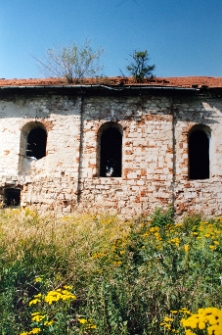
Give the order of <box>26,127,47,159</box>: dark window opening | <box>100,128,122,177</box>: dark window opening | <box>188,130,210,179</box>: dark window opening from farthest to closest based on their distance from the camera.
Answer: <box>100,128,122,177</box>: dark window opening, <box>26,127,47,159</box>: dark window opening, <box>188,130,210,179</box>: dark window opening

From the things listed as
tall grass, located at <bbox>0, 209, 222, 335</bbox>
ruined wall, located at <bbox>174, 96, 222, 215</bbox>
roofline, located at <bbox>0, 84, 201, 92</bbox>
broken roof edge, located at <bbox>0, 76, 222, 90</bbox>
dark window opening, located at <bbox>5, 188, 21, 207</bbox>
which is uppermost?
broken roof edge, located at <bbox>0, 76, 222, 90</bbox>

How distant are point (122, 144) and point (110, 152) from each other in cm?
259

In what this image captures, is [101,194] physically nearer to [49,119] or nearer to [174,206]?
[174,206]

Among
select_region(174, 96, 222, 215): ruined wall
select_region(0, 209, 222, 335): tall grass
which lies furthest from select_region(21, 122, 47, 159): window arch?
select_region(0, 209, 222, 335): tall grass

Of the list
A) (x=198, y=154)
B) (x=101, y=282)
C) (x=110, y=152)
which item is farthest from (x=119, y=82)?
(x=101, y=282)

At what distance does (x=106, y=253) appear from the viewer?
200 inches

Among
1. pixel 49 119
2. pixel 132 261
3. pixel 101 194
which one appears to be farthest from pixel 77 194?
pixel 132 261

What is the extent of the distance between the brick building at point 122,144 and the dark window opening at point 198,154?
0.18 m

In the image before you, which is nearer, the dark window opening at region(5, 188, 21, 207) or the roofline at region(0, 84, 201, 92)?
the roofline at region(0, 84, 201, 92)

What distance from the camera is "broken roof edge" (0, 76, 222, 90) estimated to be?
10438 mm

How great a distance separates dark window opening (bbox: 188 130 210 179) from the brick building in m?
0.18

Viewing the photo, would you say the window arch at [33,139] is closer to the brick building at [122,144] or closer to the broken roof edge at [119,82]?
the brick building at [122,144]

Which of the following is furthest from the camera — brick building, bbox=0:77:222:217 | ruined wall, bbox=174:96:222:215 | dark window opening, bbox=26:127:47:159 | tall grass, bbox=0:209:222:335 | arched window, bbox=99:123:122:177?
arched window, bbox=99:123:122:177

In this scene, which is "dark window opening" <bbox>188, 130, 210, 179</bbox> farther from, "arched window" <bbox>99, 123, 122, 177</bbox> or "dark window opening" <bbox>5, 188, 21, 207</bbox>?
"dark window opening" <bbox>5, 188, 21, 207</bbox>
